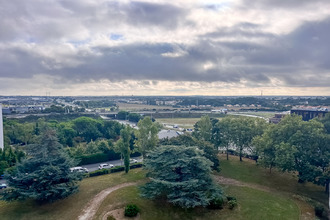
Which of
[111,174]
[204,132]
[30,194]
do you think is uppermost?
[204,132]

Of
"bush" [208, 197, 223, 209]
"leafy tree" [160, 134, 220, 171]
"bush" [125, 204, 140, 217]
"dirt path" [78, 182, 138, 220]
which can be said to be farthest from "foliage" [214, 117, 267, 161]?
"bush" [125, 204, 140, 217]

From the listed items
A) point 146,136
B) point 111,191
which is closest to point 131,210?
point 111,191

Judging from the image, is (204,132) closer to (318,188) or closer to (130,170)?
(130,170)

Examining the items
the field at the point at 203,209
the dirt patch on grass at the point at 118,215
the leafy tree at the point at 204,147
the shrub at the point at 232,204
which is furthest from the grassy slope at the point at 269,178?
the dirt patch on grass at the point at 118,215

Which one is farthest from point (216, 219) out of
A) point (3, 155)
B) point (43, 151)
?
point (3, 155)

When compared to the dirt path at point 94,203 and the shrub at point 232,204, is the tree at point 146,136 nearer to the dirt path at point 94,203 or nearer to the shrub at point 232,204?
the dirt path at point 94,203

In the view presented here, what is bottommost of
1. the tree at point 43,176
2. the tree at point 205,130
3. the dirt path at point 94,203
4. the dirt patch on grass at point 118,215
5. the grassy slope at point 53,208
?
the grassy slope at point 53,208

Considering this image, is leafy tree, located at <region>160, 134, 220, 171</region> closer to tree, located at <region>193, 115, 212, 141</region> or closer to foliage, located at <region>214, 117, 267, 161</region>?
foliage, located at <region>214, 117, 267, 161</region>
